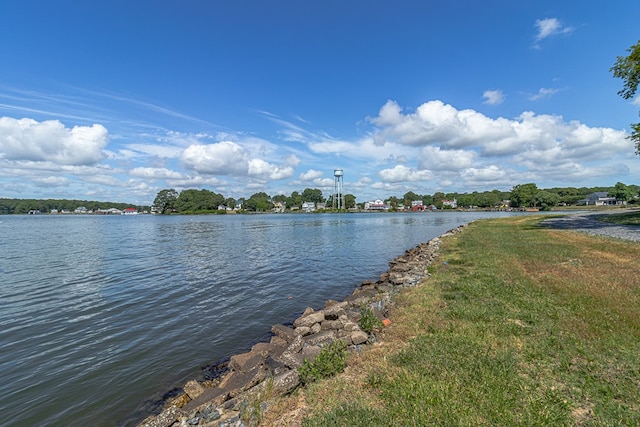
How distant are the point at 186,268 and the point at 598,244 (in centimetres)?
2747

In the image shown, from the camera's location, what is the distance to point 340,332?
7.88 meters

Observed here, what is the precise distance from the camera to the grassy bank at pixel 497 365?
426 centimetres

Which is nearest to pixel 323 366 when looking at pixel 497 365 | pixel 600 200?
pixel 497 365

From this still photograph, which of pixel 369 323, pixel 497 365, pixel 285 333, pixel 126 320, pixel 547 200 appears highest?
pixel 547 200

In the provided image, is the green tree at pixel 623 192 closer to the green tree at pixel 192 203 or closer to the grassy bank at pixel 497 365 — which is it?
the grassy bank at pixel 497 365

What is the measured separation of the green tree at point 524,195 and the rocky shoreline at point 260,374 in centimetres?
16979

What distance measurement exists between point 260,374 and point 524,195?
183 metres

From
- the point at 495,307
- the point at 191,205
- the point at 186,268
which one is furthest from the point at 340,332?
the point at 191,205

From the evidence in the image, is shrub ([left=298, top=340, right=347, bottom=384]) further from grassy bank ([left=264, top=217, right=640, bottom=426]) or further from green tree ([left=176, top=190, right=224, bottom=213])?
green tree ([left=176, top=190, right=224, bottom=213])

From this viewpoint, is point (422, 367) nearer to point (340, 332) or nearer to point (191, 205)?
point (340, 332)

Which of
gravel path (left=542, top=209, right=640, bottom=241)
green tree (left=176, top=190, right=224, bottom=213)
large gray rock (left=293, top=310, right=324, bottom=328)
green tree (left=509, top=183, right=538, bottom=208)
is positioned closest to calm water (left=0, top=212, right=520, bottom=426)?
large gray rock (left=293, top=310, right=324, bottom=328)

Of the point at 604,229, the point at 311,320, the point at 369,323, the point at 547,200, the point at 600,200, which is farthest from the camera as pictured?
the point at 547,200

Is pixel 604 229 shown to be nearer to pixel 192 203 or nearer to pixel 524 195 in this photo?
pixel 524 195

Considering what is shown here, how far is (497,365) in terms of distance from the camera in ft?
17.8
